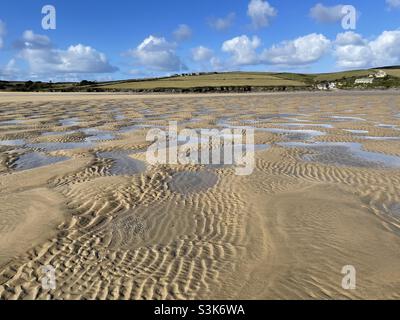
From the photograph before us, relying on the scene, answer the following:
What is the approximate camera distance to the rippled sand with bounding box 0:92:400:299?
5855mm

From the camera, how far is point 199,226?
8125 mm

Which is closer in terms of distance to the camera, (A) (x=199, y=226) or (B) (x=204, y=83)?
(A) (x=199, y=226)

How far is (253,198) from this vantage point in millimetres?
9969

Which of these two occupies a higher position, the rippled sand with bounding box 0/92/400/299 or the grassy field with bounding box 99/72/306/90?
the grassy field with bounding box 99/72/306/90

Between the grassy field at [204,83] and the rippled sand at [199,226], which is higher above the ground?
the grassy field at [204,83]

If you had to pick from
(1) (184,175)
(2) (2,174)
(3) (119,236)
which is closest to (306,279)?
(3) (119,236)

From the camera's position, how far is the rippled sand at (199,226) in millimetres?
5855

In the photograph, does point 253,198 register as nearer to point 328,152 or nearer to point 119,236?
point 119,236

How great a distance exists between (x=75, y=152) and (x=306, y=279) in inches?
483

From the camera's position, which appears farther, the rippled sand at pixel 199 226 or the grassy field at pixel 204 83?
the grassy field at pixel 204 83

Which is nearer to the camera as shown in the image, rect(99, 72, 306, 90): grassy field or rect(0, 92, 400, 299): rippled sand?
rect(0, 92, 400, 299): rippled sand

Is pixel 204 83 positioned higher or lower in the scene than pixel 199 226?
higher
